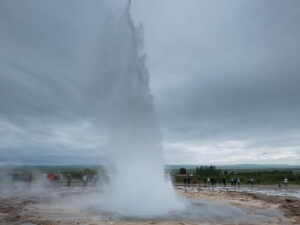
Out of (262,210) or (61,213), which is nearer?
(61,213)

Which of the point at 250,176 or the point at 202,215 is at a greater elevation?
→ the point at 250,176

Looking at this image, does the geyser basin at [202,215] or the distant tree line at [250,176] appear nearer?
the geyser basin at [202,215]

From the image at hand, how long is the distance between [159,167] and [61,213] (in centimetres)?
682

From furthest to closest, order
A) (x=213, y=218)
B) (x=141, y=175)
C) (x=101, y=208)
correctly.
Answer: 1. (x=141, y=175)
2. (x=101, y=208)
3. (x=213, y=218)

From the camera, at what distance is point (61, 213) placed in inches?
481

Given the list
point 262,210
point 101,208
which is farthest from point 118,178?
point 262,210

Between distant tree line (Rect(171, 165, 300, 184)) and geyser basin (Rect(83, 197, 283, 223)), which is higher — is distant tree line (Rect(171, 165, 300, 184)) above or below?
above

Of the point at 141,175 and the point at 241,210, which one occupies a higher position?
the point at 141,175

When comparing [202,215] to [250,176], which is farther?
[250,176]

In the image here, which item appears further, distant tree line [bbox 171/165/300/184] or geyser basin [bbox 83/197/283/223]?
distant tree line [bbox 171/165/300/184]

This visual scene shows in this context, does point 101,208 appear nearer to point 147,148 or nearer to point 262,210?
point 147,148

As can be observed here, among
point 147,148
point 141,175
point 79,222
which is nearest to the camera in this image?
point 79,222

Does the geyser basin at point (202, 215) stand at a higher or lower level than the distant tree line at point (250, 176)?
lower

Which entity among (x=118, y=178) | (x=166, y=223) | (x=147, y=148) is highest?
(x=147, y=148)
